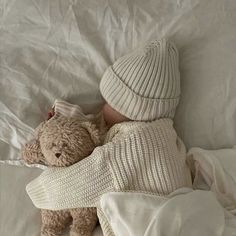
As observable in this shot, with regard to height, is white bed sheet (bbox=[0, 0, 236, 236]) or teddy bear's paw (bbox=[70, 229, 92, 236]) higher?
white bed sheet (bbox=[0, 0, 236, 236])

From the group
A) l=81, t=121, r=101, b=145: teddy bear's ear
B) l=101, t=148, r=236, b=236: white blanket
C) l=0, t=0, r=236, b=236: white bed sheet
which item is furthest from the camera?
l=0, t=0, r=236, b=236: white bed sheet

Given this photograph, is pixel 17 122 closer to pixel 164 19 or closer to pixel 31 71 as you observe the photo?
pixel 31 71

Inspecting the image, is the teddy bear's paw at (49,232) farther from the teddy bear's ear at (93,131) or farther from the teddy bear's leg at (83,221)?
the teddy bear's ear at (93,131)

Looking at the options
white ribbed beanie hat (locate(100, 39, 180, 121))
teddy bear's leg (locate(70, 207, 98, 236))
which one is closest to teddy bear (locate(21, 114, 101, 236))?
→ teddy bear's leg (locate(70, 207, 98, 236))

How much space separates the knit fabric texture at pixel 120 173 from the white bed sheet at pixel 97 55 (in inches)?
5.8

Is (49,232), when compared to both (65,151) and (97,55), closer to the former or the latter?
(65,151)

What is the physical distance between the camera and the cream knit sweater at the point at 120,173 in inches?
33.5

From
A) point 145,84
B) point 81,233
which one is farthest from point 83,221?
point 145,84

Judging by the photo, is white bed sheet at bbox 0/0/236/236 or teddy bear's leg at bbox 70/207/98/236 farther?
white bed sheet at bbox 0/0/236/236

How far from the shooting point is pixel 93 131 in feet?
2.90

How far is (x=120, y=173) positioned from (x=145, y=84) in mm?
212

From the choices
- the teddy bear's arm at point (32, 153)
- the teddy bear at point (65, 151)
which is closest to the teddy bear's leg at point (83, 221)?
the teddy bear at point (65, 151)

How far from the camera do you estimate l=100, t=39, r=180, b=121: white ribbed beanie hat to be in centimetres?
92

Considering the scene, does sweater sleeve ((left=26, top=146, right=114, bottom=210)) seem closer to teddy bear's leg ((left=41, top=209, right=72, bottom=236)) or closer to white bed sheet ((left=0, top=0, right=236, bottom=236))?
teddy bear's leg ((left=41, top=209, right=72, bottom=236))
